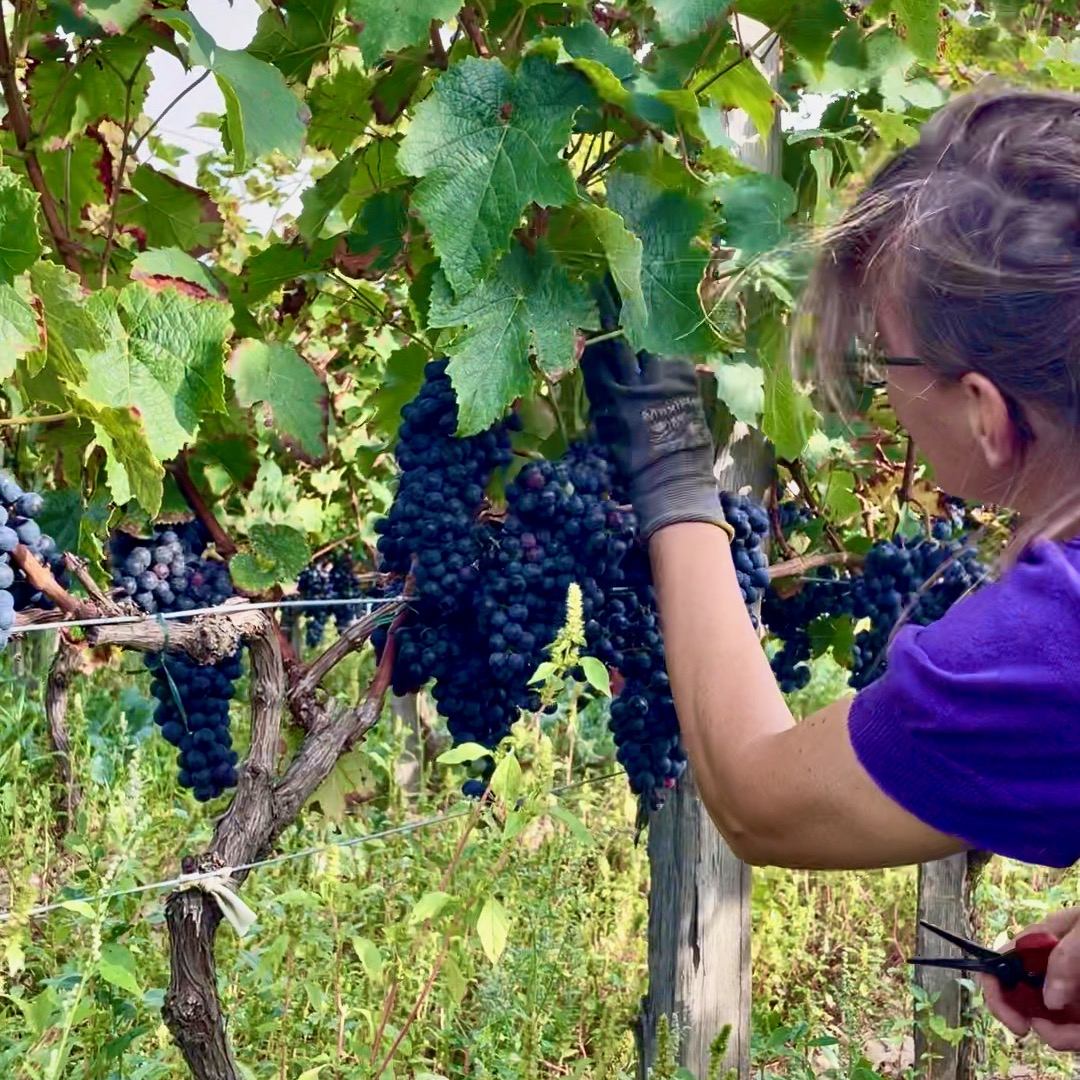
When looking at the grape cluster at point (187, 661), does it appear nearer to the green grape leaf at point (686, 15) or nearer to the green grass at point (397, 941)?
the green grass at point (397, 941)

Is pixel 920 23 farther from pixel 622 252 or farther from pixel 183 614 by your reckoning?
pixel 183 614

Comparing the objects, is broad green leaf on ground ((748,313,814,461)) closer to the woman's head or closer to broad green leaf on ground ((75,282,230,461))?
the woman's head

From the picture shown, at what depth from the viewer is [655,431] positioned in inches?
72.5

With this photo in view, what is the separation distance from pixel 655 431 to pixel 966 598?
667mm

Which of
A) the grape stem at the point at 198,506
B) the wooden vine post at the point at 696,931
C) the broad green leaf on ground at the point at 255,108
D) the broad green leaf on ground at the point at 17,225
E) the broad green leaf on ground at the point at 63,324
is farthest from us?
the wooden vine post at the point at 696,931

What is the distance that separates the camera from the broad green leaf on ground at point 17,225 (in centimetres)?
146

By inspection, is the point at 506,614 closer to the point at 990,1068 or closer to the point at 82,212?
the point at 82,212

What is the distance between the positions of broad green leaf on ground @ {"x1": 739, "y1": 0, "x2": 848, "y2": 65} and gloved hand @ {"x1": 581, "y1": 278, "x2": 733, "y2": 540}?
19.8 inches

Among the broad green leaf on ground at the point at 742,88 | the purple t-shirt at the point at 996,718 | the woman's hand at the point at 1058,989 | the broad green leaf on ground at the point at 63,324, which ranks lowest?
the woman's hand at the point at 1058,989

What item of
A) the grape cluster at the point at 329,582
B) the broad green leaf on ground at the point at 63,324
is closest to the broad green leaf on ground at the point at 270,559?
the broad green leaf on ground at the point at 63,324

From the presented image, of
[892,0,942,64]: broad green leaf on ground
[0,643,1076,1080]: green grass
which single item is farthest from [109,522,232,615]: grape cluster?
[892,0,942,64]: broad green leaf on ground

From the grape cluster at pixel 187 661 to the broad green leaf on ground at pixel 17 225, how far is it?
2.15 feet

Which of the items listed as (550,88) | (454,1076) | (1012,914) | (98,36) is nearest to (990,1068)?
(1012,914)

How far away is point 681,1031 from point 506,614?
105 cm
